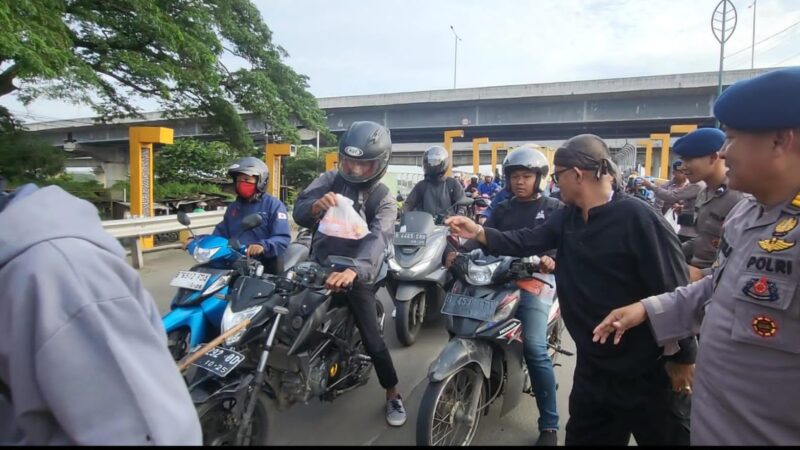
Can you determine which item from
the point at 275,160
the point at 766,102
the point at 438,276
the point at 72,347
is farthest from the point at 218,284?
the point at 275,160

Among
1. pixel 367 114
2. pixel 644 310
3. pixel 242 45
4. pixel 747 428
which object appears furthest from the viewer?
pixel 367 114

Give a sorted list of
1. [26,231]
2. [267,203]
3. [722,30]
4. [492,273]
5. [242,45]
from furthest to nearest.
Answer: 1. [722,30]
2. [242,45]
3. [267,203]
4. [492,273]
5. [26,231]

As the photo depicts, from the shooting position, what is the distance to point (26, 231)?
820 millimetres

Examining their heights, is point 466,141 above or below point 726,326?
above

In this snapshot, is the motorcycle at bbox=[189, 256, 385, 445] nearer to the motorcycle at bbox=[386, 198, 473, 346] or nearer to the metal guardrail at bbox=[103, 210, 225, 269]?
the motorcycle at bbox=[386, 198, 473, 346]

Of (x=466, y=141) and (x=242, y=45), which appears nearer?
(x=242, y=45)

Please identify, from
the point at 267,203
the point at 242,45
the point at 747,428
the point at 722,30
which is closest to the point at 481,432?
the point at 747,428

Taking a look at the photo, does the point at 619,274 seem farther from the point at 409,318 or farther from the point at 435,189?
the point at 435,189

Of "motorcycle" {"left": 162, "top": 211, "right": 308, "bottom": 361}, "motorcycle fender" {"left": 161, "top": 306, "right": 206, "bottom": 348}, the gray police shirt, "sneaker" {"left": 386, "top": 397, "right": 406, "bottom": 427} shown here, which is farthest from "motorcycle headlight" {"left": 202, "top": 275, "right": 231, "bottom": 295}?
the gray police shirt

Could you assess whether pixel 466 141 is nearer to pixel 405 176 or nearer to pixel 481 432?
pixel 405 176

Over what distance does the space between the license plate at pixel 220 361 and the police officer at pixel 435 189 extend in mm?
4375

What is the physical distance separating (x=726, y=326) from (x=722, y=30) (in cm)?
2012

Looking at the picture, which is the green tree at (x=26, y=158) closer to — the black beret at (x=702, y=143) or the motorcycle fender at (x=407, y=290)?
the motorcycle fender at (x=407, y=290)

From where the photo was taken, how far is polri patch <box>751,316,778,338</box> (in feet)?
3.96
